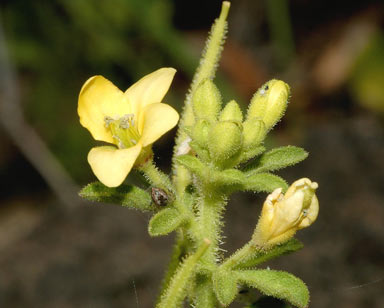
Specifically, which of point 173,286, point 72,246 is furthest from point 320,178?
point 173,286

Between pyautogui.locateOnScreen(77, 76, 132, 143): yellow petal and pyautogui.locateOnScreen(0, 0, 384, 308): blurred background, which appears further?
pyautogui.locateOnScreen(0, 0, 384, 308): blurred background

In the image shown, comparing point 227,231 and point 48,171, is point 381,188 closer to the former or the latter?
point 227,231

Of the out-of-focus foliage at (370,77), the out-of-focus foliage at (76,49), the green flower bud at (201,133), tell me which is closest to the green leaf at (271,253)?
the green flower bud at (201,133)

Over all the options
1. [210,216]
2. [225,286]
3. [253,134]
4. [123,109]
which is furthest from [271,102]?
[225,286]

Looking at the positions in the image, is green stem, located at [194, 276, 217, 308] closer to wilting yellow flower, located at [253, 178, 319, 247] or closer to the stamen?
wilting yellow flower, located at [253, 178, 319, 247]

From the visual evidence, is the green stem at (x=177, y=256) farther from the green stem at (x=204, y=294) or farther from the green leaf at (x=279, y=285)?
the green leaf at (x=279, y=285)

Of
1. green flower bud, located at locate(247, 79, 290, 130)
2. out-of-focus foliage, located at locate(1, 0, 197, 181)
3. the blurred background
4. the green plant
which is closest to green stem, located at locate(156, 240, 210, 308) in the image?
the green plant

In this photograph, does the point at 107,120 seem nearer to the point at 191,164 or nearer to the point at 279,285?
the point at 191,164
